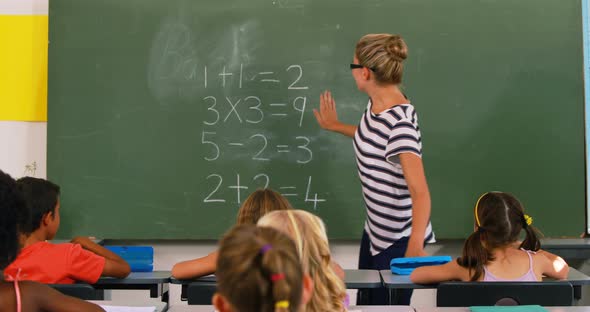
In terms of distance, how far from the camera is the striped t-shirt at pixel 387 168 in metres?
3.03

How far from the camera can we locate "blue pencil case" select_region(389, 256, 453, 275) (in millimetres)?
2928

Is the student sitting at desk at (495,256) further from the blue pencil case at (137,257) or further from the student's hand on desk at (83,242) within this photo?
the student's hand on desk at (83,242)

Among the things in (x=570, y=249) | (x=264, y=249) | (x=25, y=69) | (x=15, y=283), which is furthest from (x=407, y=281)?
(x=25, y=69)

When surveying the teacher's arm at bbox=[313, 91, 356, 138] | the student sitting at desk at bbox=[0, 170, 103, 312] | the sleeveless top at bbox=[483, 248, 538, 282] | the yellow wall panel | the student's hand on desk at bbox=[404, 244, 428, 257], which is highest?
the yellow wall panel

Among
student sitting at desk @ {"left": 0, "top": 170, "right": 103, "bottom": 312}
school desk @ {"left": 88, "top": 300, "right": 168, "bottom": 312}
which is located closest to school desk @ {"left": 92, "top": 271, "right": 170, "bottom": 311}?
school desk @ {"left": 88, "top": 300, "right": 168, "bottom": 312}

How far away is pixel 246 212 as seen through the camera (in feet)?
8.67

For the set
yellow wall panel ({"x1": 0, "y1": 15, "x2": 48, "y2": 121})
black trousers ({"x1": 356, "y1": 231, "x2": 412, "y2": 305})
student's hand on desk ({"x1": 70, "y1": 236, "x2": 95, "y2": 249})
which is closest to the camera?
black trousers ({"x1": 356, "y1": 231, "x2": 412, "y2": 305})

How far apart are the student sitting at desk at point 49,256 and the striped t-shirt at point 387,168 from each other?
3.51ft

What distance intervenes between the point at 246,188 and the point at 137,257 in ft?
4.08

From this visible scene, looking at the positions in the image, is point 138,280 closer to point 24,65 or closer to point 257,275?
point 257,275

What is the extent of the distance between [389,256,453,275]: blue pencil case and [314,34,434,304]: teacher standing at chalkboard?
0.19ft

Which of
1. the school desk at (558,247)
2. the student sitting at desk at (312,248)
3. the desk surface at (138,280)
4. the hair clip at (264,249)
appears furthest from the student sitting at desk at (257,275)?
the school desk at (558,247)

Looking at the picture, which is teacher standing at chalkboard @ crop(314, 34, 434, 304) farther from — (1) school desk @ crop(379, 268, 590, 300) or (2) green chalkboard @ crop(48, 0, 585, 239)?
(2) green chalkboard @ crop(48, 0, 585, 239)

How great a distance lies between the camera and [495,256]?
9.43ft
